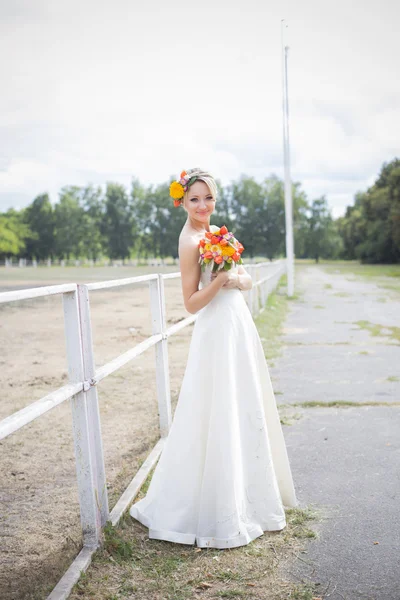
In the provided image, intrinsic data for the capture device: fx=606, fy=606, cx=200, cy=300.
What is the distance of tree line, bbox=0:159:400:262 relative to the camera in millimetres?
94062

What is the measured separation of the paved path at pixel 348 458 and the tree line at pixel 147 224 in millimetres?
81372

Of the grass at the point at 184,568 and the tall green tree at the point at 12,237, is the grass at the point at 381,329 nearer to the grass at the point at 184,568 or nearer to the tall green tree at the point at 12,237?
the grass at the point at 184,568

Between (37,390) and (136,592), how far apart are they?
184 inches

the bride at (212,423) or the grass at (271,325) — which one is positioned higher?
the bride at (212,423)

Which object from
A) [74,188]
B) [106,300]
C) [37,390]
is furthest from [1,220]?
[37,390]

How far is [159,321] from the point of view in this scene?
4793 mm

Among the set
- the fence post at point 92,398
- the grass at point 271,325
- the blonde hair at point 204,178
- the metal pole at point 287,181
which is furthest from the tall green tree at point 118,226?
the fence post at point 92,398

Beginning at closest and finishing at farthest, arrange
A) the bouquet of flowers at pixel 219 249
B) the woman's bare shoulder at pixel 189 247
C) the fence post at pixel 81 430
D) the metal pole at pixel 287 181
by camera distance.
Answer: the fence post at pixel 81 430 < the bouquet of flowers at pixel 219 249 < the woman's bare shoulder at pixel 189 247 < the metal pole at pixel 287 181

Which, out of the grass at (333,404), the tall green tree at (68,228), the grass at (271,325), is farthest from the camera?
the tall green tree at (68,228)

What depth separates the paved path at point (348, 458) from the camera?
2.88 metres

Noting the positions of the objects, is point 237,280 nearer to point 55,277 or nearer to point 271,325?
point 271,325

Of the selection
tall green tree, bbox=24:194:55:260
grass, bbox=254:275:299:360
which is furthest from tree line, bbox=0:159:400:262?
grass, bbox=254:275:299:360

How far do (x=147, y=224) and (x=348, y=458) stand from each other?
97693mm

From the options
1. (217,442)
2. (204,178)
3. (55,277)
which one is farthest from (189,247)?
(55,277)
